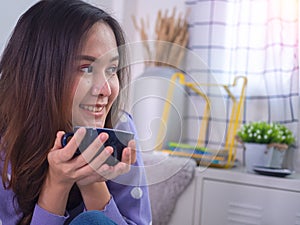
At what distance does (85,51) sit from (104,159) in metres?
0.18

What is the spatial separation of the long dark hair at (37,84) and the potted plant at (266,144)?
730mm

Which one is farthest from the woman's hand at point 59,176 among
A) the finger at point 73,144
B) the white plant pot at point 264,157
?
the white plant pot at point 264,157

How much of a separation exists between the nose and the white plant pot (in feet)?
2.61

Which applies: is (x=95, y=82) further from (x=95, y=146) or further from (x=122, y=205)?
(x=122, y=205)

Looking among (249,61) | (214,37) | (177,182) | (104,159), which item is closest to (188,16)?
(214,37)

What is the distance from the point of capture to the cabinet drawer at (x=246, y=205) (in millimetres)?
1162

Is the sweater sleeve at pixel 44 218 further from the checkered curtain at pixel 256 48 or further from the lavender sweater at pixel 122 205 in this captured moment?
the checkered curtain at pixel 256 48

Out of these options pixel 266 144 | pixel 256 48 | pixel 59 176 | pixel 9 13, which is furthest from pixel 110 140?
pixel 256 48

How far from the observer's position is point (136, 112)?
28.2 inches

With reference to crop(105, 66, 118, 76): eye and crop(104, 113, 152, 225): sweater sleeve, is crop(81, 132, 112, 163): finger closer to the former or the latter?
crop(105, 66, 118, 76): eye

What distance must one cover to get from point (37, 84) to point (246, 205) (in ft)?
2.49

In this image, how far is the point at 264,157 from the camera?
4.27ft

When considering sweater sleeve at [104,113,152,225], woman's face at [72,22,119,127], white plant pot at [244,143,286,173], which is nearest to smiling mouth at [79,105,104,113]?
woman's face at [72,22,119,127]

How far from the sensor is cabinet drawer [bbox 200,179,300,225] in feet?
3.81
